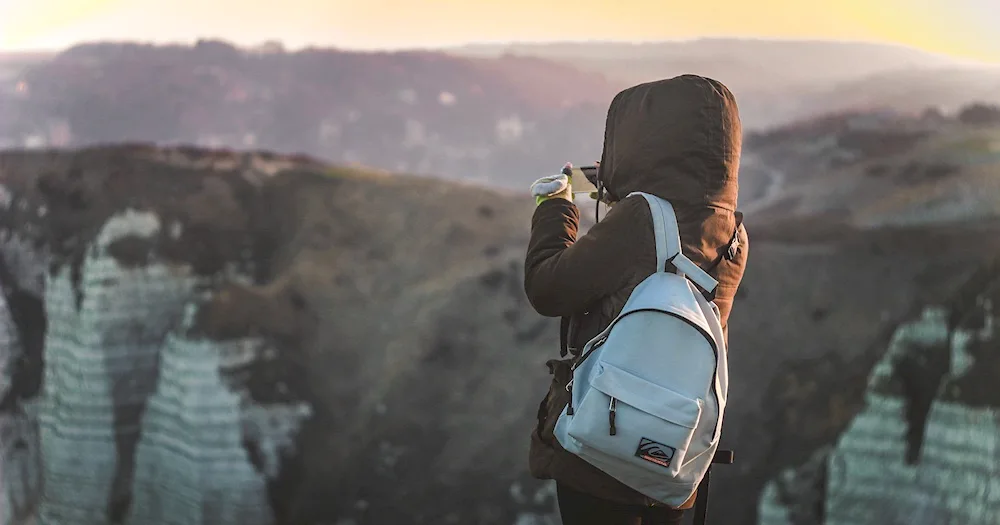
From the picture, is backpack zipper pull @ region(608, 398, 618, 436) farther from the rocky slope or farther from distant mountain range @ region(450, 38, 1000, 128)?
distant mountain range @ region(450, 38, 1000, 128)

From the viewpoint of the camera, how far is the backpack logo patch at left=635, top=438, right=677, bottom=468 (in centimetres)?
186

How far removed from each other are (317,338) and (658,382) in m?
10.0

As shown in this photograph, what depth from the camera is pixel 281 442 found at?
1069 cm

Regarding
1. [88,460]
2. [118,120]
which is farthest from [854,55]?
[88,460]

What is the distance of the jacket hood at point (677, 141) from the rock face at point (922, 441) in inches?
219

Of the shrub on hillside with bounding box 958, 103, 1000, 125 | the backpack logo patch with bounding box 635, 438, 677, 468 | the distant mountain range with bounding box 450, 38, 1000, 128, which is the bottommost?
the backpack logo patch with bounding box 635, 438, 677, 468

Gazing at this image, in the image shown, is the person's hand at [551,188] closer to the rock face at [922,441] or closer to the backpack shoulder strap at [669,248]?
the backpack shoulder strap at [669,248]

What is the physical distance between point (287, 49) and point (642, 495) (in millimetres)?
11437

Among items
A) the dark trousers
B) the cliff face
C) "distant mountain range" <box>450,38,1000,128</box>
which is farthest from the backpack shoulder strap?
"distant mountain range" <box>450,38,1000,128</box>

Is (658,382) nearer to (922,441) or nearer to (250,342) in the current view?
(922,441)

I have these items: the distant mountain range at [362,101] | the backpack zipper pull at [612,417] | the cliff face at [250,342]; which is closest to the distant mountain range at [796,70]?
the distant mountain range at [362,101]

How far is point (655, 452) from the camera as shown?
187cm

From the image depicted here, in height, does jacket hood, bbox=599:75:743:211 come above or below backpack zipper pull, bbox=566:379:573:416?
above

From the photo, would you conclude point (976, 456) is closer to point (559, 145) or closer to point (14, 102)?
point (559, 145)
